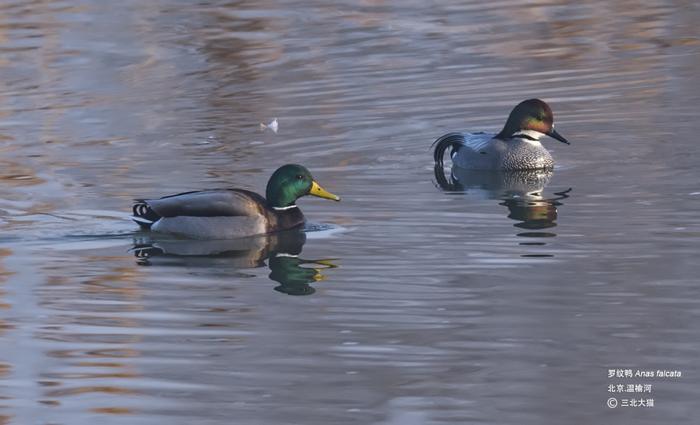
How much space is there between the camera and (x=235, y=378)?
8922mm

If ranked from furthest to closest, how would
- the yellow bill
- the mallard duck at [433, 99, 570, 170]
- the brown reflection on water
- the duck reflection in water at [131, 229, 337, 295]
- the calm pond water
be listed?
the mallard duck at [433, 99, 570, 170] → the yellow bill → the duck reflection in water at [131, 229, 337, 295] → the brown reflection on water → the calm pond water

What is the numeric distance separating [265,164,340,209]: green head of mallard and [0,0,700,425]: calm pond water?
402mm

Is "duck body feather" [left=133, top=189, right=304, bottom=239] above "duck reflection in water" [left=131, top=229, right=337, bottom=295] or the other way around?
above

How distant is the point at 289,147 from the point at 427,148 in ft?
4.64

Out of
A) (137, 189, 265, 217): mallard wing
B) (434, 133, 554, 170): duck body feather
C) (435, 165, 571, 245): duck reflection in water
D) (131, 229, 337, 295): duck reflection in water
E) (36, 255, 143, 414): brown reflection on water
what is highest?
(137, 189, 265, 217): mallard wing

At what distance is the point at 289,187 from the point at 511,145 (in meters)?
3.58

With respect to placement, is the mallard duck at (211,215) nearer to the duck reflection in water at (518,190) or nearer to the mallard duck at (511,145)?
the duck reflection in water at (518,190)

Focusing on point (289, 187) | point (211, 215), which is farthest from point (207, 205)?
point (289, 187)

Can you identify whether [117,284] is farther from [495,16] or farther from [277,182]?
[495,16]

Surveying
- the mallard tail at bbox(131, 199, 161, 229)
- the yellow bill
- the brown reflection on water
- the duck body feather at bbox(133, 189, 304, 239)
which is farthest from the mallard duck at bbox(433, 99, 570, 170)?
the brown reflection on water

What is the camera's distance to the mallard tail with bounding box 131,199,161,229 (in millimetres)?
13211

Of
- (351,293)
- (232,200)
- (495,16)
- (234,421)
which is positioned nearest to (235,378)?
(234,421)

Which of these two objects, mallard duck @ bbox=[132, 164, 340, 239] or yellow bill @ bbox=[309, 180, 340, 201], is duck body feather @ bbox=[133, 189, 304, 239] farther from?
yellow bill @ bbox=[309, 180, 340, 201]

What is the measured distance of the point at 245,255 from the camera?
1276cm
